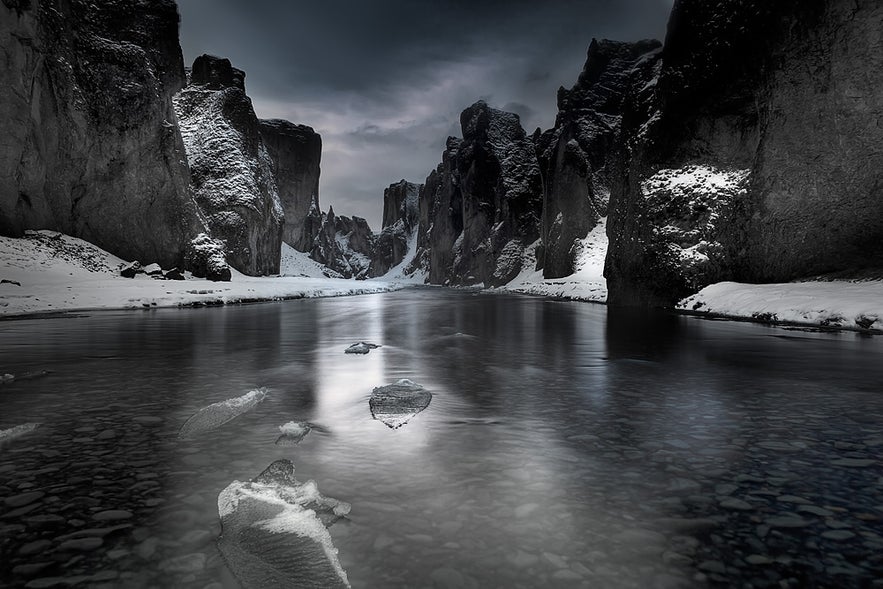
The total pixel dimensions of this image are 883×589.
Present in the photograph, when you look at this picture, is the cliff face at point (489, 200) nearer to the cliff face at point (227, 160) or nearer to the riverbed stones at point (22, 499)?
the cliff face at point (227, 160)

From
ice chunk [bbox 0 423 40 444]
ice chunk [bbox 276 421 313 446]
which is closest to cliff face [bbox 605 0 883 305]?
ice chunk [bbox 276 421 313 446]

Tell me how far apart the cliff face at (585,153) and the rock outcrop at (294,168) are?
60902 millimetres

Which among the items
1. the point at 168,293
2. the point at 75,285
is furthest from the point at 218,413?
the point at 168,293

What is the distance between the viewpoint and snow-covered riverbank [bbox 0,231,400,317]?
1869 centimetres

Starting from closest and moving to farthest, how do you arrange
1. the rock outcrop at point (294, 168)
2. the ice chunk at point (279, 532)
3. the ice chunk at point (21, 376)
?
the ice chunk at point (279, 532) < the ice chunk at point (21, 376) < the rock outcrop at point (294, 168)

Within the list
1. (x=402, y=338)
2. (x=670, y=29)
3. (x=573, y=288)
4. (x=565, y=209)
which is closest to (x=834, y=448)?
(x=402, y=338)

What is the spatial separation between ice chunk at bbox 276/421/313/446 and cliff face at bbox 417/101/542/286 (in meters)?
71.1

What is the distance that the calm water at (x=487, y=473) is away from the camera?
2.10 m

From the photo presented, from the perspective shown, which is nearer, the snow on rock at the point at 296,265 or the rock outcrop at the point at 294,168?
the snow on rock at the point at 296,265

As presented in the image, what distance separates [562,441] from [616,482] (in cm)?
86

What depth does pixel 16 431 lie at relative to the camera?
3.94m

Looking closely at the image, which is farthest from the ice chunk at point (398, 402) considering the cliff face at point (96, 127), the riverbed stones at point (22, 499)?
the cliff face at point (96, 127)

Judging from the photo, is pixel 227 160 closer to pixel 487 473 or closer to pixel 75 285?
pixel 75 285

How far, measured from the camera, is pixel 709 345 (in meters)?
10.1
